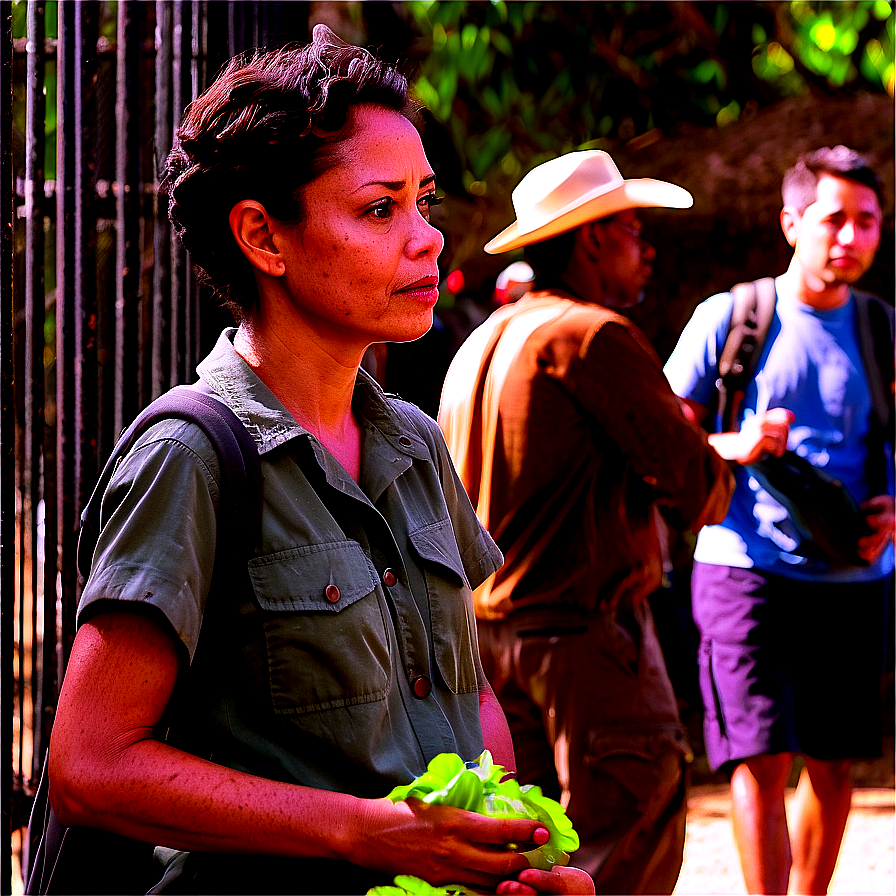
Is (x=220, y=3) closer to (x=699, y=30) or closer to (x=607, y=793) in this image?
(x=607, y=793)

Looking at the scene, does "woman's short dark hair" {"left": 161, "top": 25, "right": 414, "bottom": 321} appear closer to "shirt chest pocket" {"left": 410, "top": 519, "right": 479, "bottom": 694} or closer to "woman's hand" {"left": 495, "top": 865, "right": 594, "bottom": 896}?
"shirt chest pocket" {"left": 410, "top": 519, "right": 479, "bottom": 694}

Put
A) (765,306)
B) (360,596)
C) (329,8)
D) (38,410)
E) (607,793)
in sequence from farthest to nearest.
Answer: (329,8)
(765,306)
(607,793)
(38,410)
(360,596)

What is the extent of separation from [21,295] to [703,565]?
9.79ft

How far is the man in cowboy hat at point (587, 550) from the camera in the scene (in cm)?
321

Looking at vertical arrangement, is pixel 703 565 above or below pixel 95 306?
below

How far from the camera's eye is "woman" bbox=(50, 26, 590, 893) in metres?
1.41

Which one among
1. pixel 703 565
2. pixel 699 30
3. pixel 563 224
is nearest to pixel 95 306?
pixel 563 224

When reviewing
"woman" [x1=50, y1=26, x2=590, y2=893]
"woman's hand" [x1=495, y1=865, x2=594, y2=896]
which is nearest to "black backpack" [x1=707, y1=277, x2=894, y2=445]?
"woman" [x1=50, y1=26, x2=590, y2=893]

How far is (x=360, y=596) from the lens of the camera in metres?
1.57

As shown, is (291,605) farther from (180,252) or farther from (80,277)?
(180,252)

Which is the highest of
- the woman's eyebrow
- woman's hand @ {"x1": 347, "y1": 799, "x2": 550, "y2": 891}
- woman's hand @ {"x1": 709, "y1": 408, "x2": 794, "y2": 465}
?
the woman's eyebrow

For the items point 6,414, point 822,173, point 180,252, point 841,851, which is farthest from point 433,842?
point 841,851

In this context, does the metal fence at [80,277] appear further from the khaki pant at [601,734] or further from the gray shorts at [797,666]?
the gray shorts at [797,666]

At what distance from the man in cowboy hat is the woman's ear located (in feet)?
5.32
